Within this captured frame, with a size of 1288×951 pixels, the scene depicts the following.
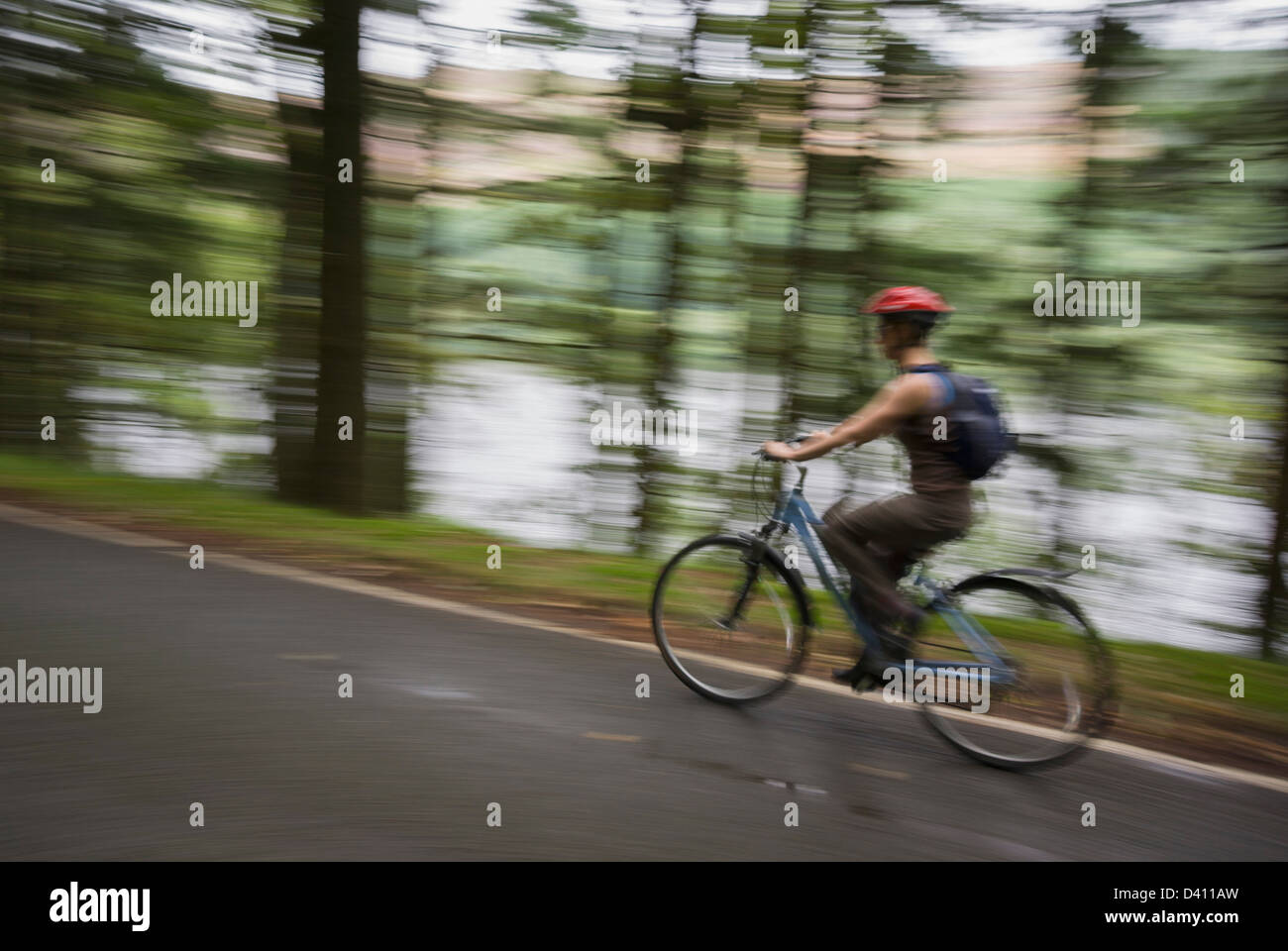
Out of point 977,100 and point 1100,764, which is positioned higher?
point 977,100

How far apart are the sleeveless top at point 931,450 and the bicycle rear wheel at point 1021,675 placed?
0.49 metres

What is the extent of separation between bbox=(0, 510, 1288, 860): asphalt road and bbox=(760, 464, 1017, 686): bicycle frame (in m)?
0.45

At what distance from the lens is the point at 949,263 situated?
9.78 meters

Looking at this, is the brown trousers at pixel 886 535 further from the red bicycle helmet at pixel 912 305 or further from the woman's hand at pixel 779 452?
the red bicycle helmet at pixel 912 305

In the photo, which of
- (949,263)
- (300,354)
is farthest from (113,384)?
(949,263)

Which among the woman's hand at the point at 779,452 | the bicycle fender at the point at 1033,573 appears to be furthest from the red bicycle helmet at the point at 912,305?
the bicycle fender at the point at 1033,573

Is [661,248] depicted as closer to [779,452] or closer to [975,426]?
[779,452]

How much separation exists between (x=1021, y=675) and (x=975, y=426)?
47.8 inches

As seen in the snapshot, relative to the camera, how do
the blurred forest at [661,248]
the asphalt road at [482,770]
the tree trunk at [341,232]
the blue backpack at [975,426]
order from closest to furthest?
1. the asphalt road at [482,770]
2. the blue backpack at [975,426]
3. the blurred forest at [661,248]
4. the tree trunk at [341,232]

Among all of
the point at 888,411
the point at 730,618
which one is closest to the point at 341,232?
the point at 730,618

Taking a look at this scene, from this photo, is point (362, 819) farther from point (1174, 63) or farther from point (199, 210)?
point (199, 210)

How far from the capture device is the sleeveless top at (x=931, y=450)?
4.38m

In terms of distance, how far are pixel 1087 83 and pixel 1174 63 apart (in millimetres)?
691
